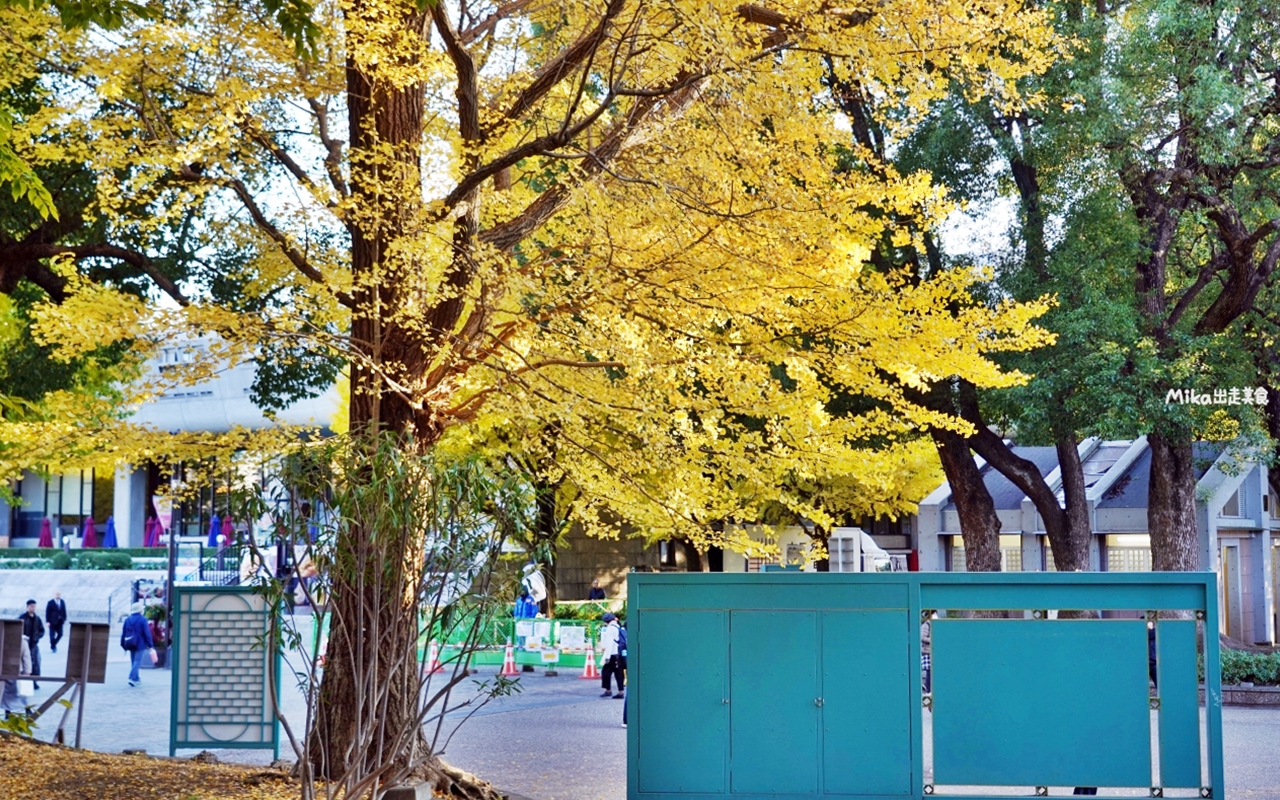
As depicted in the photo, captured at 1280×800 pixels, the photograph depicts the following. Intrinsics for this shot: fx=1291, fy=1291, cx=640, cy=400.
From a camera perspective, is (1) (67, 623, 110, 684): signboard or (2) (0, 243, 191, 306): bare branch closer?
(2) (0, 243, 191, 306): bare branch

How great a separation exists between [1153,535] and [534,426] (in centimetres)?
1495

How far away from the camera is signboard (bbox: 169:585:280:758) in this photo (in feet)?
44.3

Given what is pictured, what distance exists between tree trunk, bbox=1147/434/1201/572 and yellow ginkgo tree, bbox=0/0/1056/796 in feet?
34.4

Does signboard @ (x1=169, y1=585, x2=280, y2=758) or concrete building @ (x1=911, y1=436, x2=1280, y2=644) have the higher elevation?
concrete building @ (x1=911, y1=436, x2=1280, y2=644)

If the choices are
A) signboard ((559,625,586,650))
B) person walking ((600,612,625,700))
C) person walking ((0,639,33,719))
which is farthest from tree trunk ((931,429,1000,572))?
person walking ((0,639,33,719))

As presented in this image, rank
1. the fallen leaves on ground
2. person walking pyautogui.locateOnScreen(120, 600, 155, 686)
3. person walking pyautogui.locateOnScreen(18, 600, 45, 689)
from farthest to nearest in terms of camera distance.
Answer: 1. person walking pyautogui.locateOnScreen(120, 600, 155, 686)
2. person walking pyautogui.locateOnScreen(18, 600, 45, 689)
3. the fallen leaves on ground

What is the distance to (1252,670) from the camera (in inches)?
870

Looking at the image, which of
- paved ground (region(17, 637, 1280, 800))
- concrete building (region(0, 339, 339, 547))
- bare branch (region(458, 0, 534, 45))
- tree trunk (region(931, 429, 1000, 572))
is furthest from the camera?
concrete building (region(0, 339, 339, 547))

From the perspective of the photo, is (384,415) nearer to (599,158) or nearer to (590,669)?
(599,158)

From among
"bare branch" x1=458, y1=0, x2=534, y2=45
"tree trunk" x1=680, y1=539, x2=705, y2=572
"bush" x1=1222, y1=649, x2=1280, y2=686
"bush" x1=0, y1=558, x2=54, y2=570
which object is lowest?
"bush" x1=1222, y1=649, x2=1280, y2=686

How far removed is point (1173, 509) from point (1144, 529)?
25.1 ft

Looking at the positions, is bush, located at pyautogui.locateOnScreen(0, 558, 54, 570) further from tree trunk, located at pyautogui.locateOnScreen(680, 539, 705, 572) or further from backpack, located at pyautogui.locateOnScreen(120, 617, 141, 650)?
tree trunk, located at pyautogui.locateOnScreen(680, 539, 705, 572)

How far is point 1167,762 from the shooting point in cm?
1112

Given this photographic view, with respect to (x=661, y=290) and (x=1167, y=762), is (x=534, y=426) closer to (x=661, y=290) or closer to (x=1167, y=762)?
(x=661, y=290)
